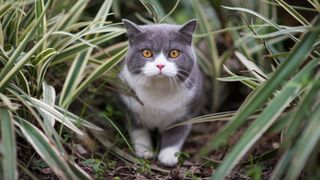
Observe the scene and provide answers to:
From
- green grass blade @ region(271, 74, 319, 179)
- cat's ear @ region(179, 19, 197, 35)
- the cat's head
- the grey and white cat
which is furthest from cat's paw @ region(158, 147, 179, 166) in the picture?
green grass blade @ region(271, 74, 319, 179)

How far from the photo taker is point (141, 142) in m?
3.08

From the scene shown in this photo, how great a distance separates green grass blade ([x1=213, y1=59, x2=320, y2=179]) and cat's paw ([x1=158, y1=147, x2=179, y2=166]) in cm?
100

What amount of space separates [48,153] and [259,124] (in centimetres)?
88

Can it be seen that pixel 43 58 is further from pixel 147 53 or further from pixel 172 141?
pixel 172 141

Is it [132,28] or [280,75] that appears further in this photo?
[132,28]

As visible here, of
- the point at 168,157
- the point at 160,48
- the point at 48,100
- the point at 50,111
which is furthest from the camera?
the point at 168,157

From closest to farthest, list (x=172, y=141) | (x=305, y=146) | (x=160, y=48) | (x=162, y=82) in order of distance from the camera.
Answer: (x=305, y=146), (x=160, y=48), (x=162, y=82), (x=172, y=141)

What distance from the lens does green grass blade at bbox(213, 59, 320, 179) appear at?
1.86 meters

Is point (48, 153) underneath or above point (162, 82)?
Result: underneath

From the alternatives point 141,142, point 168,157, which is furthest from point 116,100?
point 168,157

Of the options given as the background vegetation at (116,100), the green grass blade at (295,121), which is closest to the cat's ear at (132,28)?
the background vegetation at (116,100)

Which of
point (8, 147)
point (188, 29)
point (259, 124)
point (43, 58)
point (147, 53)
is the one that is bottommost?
point (8, 147)

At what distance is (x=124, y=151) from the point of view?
291 cm

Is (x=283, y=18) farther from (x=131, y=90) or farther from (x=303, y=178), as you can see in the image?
(x=303, y=178)
